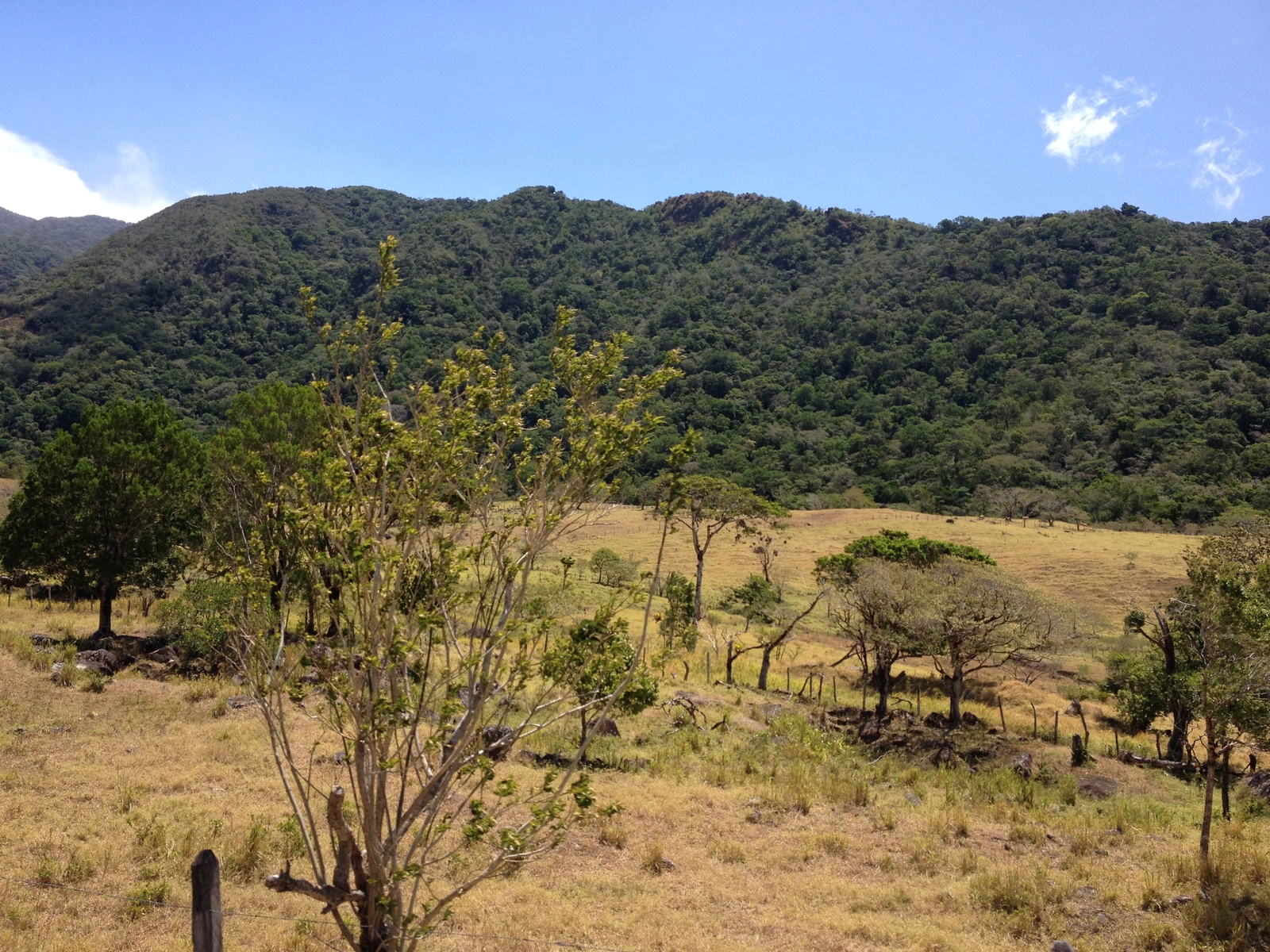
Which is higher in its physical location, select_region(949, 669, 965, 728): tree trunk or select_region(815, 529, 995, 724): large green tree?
select_region(815, 529, 995, 724): large green tree

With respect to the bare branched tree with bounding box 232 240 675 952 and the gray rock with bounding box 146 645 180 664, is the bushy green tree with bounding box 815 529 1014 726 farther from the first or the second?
the gray rock with bounding box 146 645 180 664

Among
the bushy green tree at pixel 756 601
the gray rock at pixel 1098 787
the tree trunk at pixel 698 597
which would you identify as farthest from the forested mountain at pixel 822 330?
the gray rock at pixel 1098 787

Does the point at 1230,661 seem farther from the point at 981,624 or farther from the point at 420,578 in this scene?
the point at 420,578

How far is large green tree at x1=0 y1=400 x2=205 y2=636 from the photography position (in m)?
18.9

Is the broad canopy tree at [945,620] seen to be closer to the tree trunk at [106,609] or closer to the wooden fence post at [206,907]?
the wooden fence post at [206,907]

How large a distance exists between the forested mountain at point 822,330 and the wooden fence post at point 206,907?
58.7 m

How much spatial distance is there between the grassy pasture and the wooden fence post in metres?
2.11

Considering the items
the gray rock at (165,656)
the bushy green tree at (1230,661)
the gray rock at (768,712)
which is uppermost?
the bushy green tree at (1230,661)

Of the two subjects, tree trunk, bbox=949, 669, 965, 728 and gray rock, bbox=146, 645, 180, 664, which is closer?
gray rock, bbox=146, 645, 180, 664

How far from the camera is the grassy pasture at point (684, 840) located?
315 inches

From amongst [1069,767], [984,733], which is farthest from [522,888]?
[984,733]

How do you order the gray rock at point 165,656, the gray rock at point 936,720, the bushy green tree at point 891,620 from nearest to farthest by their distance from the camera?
the gray rock at point 165,656 → the bushy green tree at point 891,620 → the gray rock at point 936,720

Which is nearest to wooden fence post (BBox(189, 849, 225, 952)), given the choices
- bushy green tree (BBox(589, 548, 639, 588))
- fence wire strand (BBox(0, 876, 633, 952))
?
fence wire strand (BBox(0, 876, 633, 952))

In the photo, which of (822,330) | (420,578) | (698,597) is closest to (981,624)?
(698,597)
